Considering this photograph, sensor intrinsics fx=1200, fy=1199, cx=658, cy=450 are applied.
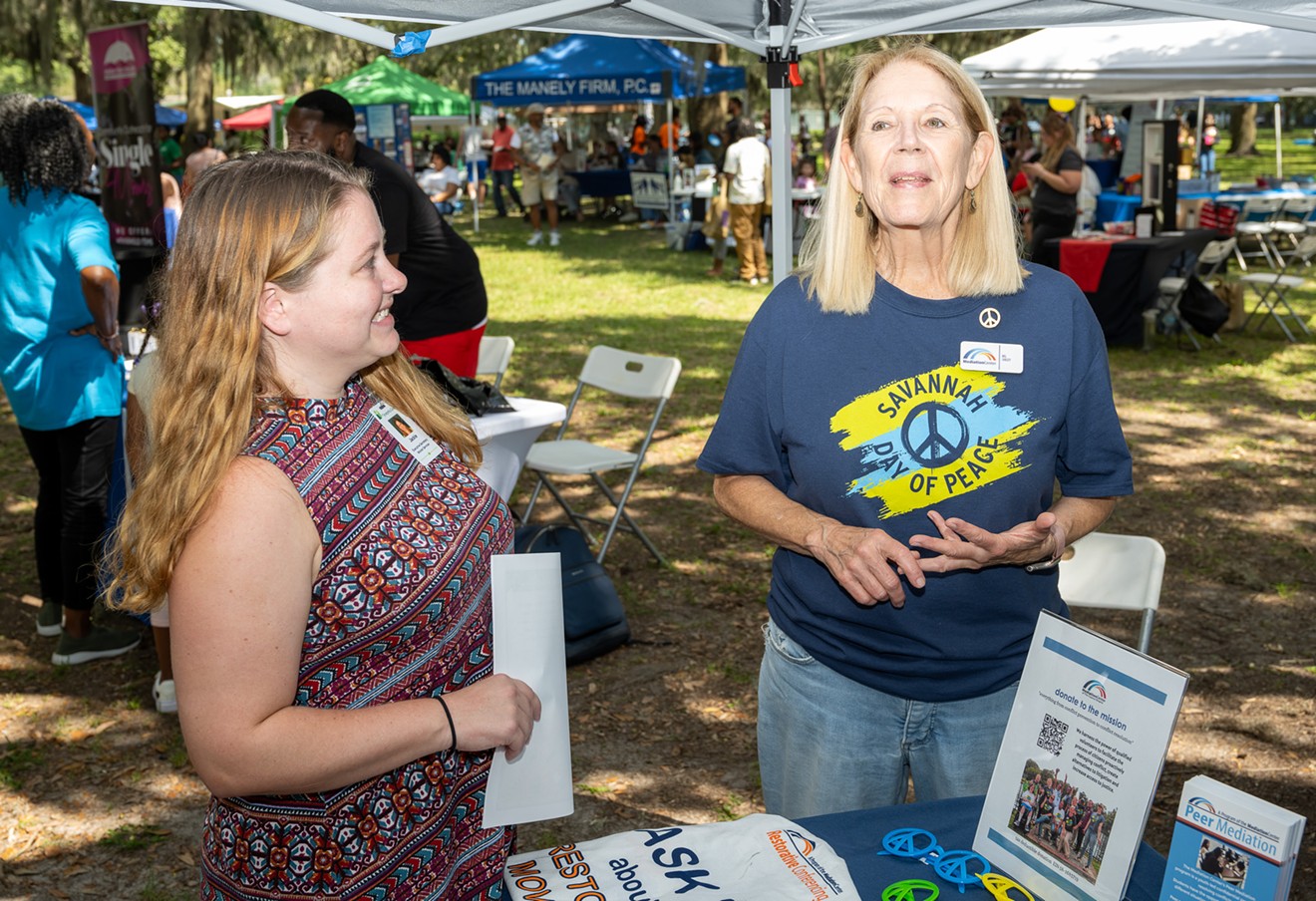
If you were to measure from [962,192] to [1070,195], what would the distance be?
29.3 ft

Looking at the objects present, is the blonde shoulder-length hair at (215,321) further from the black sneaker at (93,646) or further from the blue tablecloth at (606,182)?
the blue tablecloth at (606,182)

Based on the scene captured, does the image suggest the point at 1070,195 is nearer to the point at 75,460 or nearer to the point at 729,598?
the point at 729,598

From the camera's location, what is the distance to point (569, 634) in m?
4.47

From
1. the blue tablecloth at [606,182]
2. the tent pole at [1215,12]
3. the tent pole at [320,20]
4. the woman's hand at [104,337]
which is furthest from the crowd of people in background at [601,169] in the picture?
the tent pole at [1215,12]

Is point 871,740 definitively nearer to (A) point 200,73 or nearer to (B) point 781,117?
(B) point 781,117

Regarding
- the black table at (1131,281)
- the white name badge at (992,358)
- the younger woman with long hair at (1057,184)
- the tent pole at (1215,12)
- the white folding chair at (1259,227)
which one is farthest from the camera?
the white folding chair at (1259,227)

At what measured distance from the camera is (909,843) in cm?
170

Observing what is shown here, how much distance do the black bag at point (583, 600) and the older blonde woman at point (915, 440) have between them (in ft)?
8.31

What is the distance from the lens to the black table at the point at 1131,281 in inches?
374

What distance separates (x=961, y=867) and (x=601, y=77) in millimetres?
16248

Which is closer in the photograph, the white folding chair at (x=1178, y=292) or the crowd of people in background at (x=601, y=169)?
the white folding chair at (x=1178, y=292)

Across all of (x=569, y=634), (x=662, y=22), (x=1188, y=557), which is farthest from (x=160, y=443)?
(x=1188, y=557)

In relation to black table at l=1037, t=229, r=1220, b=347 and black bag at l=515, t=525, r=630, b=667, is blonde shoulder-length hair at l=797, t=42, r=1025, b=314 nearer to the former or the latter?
black bag at l=515, t=525, r=630, b=667

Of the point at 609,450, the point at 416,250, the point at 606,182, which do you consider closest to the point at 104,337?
the point at 416,250
